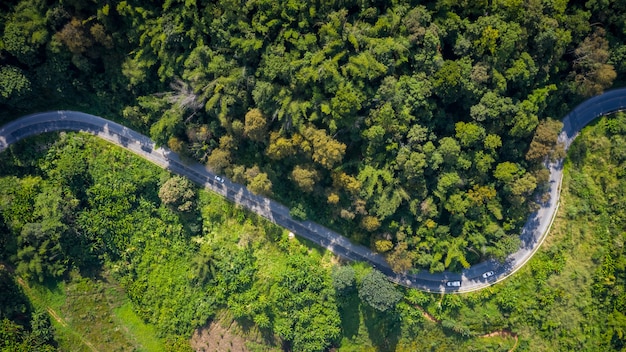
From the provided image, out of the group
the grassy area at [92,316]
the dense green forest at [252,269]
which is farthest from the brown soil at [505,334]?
the grassy area at [92,316]

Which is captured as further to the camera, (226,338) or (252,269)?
(226,338)

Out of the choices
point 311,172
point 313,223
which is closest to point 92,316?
point 313,223

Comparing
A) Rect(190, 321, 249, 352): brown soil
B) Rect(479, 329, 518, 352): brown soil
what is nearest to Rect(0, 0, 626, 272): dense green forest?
Rect(479, 329, 518, 352): brown soil

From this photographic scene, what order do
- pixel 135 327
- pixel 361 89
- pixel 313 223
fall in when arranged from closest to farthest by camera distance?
pixel 361 89 → pixel 313 223 → pixel 135 327

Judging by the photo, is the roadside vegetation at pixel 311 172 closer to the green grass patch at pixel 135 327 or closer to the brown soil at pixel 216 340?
the green grass patch at pixel 135 327

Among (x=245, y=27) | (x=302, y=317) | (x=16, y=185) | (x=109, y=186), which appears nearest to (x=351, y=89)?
(x=245, y=27)

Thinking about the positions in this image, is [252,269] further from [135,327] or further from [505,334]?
[505,334]
